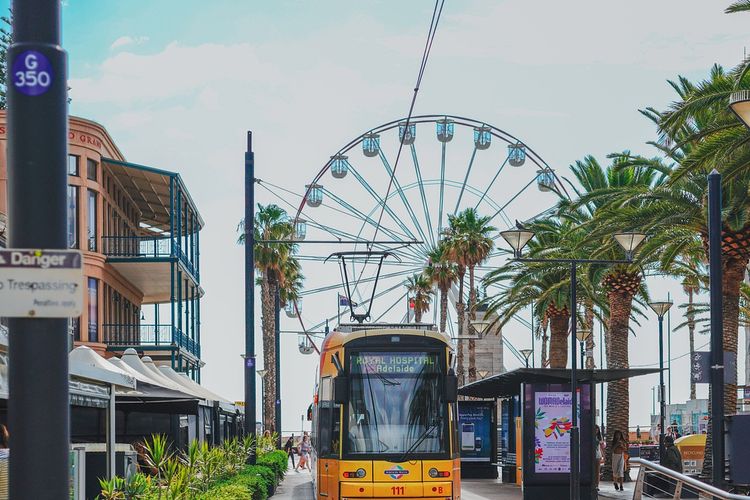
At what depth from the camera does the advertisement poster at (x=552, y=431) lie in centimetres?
2641

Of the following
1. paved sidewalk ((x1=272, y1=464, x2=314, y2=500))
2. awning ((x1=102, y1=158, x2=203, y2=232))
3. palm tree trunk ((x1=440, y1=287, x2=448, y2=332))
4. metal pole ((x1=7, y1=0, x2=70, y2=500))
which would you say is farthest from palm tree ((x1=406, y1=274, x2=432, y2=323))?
metal pole ((x1=7, y1=0, x2=70, y2=500))

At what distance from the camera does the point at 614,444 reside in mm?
34750

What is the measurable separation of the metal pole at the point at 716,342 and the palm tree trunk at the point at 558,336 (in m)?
28.0

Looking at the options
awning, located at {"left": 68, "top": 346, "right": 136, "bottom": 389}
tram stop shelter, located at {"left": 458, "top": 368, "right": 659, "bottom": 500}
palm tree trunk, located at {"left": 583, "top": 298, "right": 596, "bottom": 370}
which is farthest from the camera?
palm tree trunk, located at {"left": 583, "top": 298, "right": 596, "bottom": 370}

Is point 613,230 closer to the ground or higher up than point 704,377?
higher up

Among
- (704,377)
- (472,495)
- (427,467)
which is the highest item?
(704,377)

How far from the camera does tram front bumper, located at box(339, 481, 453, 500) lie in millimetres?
19891

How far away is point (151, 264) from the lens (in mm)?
46750

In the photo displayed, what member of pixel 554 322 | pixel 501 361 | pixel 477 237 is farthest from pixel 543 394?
pixel 501 361

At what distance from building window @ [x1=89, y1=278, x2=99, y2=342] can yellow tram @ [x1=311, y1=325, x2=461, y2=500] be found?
24978mm

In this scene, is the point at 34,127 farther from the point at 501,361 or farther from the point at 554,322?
the point at 501,361

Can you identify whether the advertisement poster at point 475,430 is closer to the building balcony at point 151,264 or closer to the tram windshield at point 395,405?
the building balcony at point 151,264

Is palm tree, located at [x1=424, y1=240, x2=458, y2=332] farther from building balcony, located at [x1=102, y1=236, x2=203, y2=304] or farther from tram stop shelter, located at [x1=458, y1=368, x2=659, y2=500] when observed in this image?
tram stop shelter, located at [x1=458, y1=368, x2=659, y2=500]

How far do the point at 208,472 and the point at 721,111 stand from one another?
13508 mm
